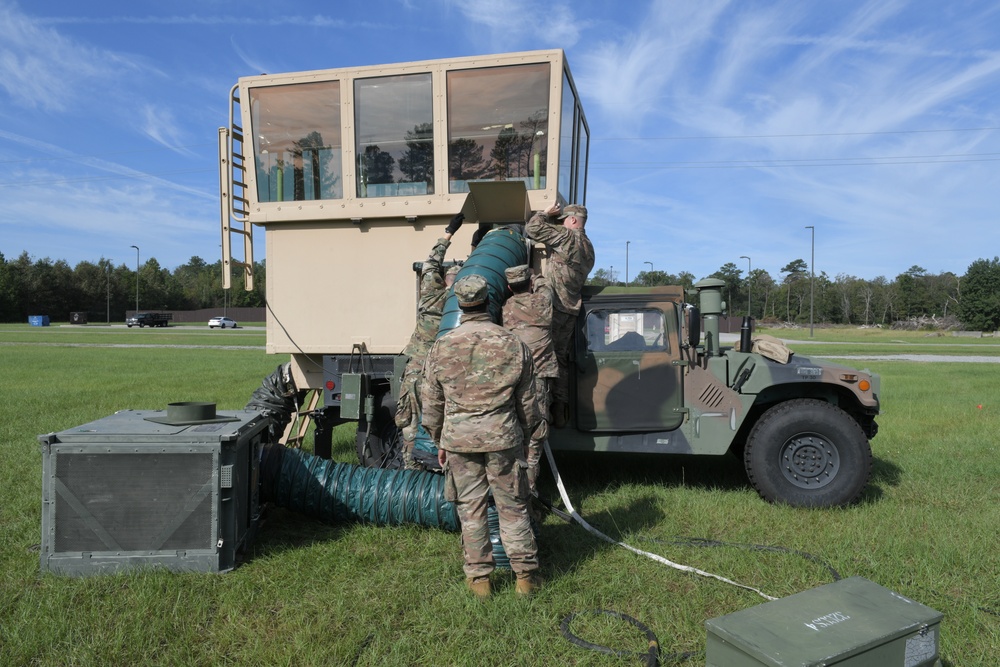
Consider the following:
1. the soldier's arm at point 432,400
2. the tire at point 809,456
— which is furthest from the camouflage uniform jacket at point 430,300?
the tire at point 809,456

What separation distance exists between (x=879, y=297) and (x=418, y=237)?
3576 inches

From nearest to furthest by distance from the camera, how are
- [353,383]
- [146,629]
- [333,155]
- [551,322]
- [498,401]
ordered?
[146,629]
[498,401]
[551,322]
[353,383]
[333,155]

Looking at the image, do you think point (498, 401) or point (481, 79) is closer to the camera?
point (498, 401)

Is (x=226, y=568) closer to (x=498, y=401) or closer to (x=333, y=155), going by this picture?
(x=498, y=401)

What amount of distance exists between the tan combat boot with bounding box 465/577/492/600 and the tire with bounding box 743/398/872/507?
8.81ft

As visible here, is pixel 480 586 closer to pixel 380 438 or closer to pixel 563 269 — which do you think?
pixel 563 269

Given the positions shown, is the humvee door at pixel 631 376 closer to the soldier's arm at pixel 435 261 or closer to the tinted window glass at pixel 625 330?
the tinted window glass at pixel 625 330

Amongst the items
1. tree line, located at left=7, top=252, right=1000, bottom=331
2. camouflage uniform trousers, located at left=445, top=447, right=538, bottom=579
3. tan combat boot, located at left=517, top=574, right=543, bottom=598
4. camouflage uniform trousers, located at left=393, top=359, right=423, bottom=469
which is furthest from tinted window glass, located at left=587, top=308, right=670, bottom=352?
tree line, located at left=7, top=252, right=1000, bottom=331

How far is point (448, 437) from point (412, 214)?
10.8ft

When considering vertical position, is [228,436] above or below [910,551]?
above

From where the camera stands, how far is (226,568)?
4.38 metres

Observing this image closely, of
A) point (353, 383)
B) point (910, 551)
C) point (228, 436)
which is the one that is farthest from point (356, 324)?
point (910, 551)

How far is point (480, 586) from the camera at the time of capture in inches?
A: 162

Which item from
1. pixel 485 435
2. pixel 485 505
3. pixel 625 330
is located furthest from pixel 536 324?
pixel 485 505
